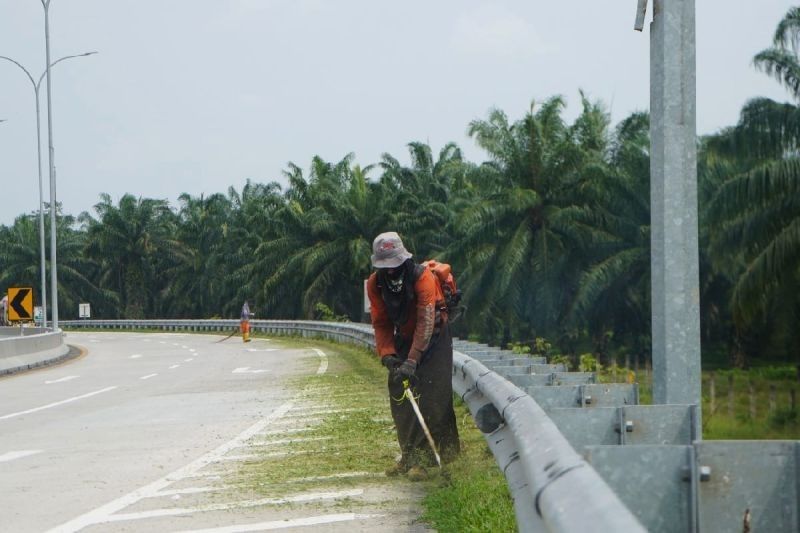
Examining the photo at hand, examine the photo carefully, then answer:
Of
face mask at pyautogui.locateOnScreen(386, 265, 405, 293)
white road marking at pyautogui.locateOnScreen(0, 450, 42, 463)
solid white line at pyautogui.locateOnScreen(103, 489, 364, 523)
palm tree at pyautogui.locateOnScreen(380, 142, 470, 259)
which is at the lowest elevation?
white road marking at pyautogui.locateOnScreen(0, 450, 42, 463)

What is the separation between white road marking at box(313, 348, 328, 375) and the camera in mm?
24330

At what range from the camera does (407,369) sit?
339 inches

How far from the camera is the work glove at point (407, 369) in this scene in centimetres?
860

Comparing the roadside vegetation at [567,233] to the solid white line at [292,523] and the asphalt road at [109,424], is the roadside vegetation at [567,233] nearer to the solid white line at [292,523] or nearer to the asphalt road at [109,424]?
the asphalt road at [109,424]

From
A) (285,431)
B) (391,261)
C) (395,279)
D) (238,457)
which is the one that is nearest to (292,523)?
(391,261)

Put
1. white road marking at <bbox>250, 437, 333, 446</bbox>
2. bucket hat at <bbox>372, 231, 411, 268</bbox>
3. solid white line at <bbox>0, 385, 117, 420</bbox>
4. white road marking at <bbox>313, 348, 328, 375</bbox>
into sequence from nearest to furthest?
bucket hat at <bbox>372, 231, 411, 268</bbox> < white road marking at <bbox>250, 437, 333, 446</bbox> < solid white line at <bbox>0, 385, 117, 420</bbox> < white road marking at <bbox>313, 348, 328, 375</bbox>

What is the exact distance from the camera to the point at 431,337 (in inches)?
354

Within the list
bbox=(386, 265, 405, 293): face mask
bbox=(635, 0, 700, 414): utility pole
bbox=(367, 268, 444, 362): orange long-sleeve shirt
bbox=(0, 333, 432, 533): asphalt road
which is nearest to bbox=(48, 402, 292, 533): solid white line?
bbox=(0, 333, 432, 533): asphalt road

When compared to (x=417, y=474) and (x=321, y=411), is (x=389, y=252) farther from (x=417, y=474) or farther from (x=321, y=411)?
(x=321, y=411)

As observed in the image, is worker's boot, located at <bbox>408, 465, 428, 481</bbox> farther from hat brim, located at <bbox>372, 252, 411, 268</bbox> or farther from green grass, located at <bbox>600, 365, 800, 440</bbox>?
green grass, located at <bbox>600, 365, 800, 440</bbox>

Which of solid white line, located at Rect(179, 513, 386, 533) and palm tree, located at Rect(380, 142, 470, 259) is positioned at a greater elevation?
palm tree, located at Rect(380, 142, 470, 259)

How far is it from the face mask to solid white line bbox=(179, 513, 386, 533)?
2007 millimetres

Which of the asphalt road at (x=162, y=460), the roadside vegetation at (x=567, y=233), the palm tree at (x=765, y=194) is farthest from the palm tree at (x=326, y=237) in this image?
the asphalt road at (x=162, y=460)

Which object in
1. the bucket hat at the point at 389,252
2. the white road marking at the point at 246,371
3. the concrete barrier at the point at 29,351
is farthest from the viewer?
the concrete barrier at the point at 29,351
